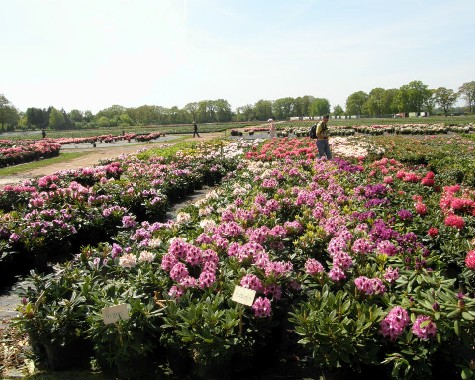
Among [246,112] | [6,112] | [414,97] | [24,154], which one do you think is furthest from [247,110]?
[24,154]

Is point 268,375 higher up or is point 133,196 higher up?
point 133,196

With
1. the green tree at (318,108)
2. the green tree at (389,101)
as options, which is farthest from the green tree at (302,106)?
the green tree at (389,101)

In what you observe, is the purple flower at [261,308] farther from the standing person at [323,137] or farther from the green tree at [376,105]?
the green tree at [376,105]

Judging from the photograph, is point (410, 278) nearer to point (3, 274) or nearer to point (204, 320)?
point (204, 320)

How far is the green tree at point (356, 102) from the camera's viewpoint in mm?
115062

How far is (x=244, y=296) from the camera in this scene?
9.34 feet

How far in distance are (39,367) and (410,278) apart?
3635 mm

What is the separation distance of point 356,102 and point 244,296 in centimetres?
12194

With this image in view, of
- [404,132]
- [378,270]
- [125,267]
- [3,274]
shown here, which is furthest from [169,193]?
[404,132]

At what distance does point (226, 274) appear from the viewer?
353cm

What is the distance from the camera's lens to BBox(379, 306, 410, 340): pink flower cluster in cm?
271

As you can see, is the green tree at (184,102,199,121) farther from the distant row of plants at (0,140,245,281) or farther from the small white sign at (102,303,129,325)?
the small white sign at (102,303,129,325)

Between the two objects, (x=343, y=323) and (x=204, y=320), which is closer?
(x=343, y=323)

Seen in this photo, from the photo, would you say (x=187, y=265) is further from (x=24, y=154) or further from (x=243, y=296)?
(x=24, y=154)
